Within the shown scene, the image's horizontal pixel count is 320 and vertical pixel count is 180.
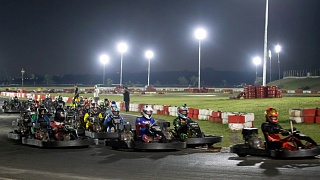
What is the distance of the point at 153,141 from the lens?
44.0 ft

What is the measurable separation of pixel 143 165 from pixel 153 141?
8.77 feet

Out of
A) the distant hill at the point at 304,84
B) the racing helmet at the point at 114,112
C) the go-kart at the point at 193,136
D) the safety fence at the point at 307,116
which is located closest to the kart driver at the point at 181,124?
the go-kart at the point at 193,136

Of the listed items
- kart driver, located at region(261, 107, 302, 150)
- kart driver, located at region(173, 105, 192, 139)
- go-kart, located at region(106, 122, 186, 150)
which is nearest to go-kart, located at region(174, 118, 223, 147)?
kart driver, located at region(173, 105, 192, 139)

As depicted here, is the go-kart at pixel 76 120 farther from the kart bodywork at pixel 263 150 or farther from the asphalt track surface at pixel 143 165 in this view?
the kart bodywork at pixel 263 150

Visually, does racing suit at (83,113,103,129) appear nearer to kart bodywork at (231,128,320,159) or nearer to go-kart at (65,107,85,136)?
go-kart at (65,107,85,136)

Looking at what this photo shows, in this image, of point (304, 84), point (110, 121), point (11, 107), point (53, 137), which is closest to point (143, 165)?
point (53, 137)

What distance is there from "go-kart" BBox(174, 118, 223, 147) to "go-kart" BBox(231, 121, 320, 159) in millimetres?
1702

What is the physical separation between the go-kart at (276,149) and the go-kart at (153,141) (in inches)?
67.1

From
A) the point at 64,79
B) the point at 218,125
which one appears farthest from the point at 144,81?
the point at 218,125

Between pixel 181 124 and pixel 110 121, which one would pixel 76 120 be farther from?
pixel 181 124

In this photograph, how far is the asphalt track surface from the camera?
30.7 ft

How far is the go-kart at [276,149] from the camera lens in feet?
35.5

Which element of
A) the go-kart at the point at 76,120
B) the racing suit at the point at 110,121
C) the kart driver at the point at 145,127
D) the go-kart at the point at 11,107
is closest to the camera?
the kart driver at the point at 145,127

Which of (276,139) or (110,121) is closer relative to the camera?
(276,139)
